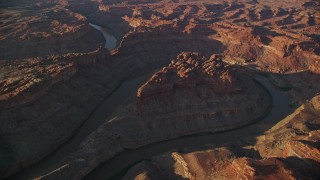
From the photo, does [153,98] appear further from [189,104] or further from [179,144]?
[179,144]

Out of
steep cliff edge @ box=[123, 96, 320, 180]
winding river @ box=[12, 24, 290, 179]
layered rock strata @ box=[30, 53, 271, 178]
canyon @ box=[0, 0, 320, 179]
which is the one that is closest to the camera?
steep cliff edge @ box=[123, 96, 320, 180]

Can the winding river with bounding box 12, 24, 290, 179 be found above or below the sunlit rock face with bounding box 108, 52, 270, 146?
below

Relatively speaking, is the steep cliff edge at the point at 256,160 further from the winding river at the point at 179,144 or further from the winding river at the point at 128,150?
the winding river at the point at 128,150

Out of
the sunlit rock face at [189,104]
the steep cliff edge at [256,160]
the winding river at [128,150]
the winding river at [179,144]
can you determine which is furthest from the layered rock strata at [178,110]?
the steep cliff edge at [256,160]

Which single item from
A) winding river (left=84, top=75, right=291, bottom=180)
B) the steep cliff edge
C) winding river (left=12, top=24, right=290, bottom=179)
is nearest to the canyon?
the steep cliff edge

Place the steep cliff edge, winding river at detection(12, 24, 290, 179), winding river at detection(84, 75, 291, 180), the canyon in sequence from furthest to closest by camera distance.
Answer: winding river at detection(12, 24, 290, 179) < winding river at detection(84, 75, 291, 180) < the canyon < the steep cliff edge

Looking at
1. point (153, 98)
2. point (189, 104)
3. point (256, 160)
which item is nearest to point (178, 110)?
point (189, 104)

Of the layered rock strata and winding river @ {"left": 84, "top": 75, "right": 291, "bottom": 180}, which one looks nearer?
winding river @ {"left": 84, "top": 75, "right": 291, "bottom": 180}

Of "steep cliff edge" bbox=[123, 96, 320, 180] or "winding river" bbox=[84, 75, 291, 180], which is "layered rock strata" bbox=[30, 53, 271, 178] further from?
"steep cliff edge" bbox=[123, 96, 320, 180]
